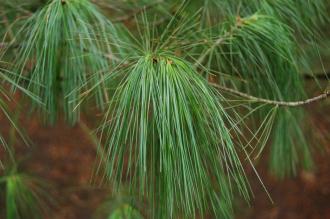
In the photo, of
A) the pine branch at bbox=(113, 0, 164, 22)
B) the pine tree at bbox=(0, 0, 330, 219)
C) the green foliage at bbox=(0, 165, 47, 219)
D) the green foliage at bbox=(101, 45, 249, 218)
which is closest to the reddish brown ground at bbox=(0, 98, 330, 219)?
the green foliage at bbox=(0, 165, 47, 219)

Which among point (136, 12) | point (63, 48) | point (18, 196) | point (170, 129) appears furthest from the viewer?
point (18, 196)

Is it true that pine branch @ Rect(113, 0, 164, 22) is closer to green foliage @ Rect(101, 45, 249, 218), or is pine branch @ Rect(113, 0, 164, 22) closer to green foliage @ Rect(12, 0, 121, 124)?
green foliage @ Rect(12, 0, 121, 124)

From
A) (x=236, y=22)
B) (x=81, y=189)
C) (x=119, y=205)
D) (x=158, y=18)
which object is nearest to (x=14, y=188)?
(x=119, y=205)

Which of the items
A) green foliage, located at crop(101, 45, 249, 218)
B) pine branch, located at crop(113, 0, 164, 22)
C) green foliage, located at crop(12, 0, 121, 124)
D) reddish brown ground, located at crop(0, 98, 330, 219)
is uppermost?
pine branch, located at crop(113, 0, 164, 22)

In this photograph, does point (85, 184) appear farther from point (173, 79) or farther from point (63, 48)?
point (173, 79)

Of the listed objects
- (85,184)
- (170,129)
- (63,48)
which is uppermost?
(63,48)

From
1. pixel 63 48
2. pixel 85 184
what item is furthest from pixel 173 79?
pixel 85 184

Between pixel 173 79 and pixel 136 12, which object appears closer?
pixel 173 79

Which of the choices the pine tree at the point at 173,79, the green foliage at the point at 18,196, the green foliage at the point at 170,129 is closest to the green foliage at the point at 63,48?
the pine tree at the point at 173,79
